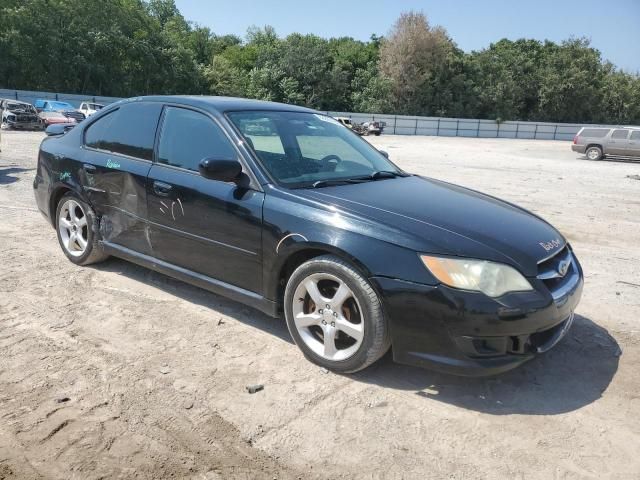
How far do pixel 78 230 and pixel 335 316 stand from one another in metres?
3.00

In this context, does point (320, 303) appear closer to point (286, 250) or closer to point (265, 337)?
point (286, 250)

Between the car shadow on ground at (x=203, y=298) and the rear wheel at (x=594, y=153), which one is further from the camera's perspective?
the rear wheel at (x=594, y=153)

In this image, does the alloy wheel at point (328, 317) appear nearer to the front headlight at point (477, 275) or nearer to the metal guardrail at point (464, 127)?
the front headlight at point (477, 275)

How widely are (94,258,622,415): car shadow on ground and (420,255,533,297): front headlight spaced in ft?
2.18

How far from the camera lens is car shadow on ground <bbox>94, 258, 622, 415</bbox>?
120 inches

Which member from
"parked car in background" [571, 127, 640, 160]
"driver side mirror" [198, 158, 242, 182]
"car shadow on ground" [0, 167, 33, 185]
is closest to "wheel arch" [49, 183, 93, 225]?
"driver side mirror" [198, 158, 242, 182]

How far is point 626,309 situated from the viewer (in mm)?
4559

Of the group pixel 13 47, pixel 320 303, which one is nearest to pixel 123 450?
pixel 320 303

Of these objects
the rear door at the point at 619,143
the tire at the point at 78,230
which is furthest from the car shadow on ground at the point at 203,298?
the rear door at the point at 619,143

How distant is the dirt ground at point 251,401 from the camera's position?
2488 millimetres

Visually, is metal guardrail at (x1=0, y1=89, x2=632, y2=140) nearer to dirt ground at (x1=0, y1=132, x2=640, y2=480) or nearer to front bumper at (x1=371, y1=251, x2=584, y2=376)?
dirt ground at (x1=0, y1=132, x2=640, y2=480)

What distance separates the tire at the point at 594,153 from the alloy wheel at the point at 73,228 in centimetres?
2412

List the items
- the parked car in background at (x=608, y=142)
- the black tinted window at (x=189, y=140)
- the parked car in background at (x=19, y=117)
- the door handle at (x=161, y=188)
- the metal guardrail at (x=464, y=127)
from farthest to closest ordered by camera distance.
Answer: the metal guardrail at (x=464, y=127) → the parked car in background at (x=19, y=117) → the parked car in background at (x=608, y=142) → the door handle at (x=161, y=188) → the black tinted window at (x=189, y=140)

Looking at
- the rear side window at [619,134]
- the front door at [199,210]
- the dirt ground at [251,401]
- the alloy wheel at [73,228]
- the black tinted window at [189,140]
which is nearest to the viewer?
the dirt ground at [251,401]
